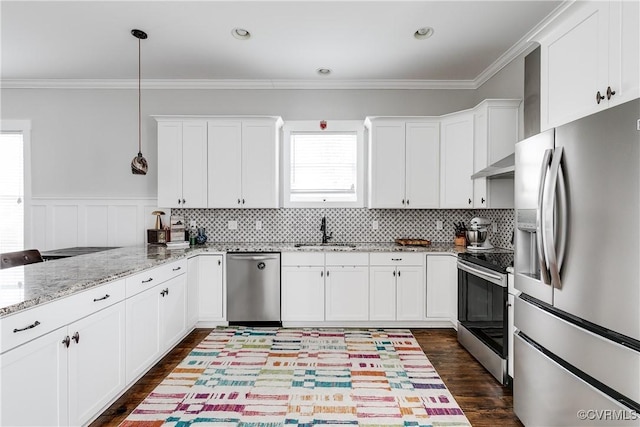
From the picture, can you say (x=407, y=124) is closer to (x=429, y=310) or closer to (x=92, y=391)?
(x=429, y=310)

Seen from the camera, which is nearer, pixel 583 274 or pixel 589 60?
pixel 583 274

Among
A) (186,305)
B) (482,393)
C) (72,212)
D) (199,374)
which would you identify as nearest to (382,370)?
(482,393)

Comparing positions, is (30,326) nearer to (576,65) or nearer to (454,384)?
(454,384)

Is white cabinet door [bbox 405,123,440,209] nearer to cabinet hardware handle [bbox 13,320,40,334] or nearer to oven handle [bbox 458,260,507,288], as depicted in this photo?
oven handle [bbox 458,260,507,288]

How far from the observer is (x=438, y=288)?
3.75 metres

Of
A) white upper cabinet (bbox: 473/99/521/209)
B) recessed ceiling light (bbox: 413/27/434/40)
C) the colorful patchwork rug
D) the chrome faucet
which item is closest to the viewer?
the colorful patchwork rug

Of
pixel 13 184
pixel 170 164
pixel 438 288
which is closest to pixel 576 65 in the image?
pixel 438 288

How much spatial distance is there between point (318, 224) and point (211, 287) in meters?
1.49

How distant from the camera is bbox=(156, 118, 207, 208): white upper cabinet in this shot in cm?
401

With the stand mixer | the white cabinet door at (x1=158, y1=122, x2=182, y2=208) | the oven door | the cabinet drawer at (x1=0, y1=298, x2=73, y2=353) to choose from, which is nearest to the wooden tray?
the stand mixer

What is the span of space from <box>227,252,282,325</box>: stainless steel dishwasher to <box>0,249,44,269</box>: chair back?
67.6 inches

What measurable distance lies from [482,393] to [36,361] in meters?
2.72

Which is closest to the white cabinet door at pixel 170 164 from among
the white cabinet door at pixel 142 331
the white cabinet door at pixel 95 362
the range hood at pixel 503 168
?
the white cabinet door at pixel 142 331

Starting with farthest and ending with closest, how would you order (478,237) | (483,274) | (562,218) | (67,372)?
1. (478,237)
2. (483,274)
3. (67,372)
4. (562,218)
